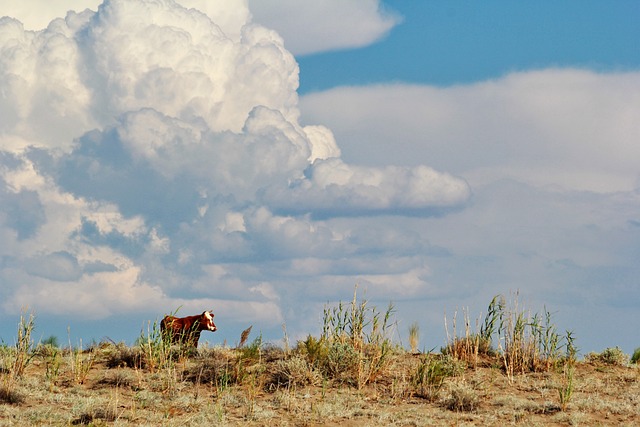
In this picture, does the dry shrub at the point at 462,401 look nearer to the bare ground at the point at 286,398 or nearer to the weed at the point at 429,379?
the bare ground at the point at 286,398

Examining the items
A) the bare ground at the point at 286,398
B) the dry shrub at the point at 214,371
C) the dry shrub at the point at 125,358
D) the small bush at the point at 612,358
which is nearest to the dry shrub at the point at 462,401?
the bare ground at the point at 286,398

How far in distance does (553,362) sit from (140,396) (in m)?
9.75

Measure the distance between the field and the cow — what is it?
1.64 ft

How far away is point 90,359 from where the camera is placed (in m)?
18.9

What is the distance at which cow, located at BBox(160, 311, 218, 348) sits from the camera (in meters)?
20.0

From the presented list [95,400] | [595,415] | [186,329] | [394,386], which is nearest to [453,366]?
[394,386]

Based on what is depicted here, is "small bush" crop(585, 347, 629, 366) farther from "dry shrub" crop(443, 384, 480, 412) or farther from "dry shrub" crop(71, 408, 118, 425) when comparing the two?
"dry shrub" crop(71, 408, 118, 425)

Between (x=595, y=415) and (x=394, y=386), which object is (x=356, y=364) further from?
(x=595, y=415)

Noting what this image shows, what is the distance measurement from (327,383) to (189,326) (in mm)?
4183

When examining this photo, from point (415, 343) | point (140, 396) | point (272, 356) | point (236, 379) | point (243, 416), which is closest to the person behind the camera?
point (243, 416)

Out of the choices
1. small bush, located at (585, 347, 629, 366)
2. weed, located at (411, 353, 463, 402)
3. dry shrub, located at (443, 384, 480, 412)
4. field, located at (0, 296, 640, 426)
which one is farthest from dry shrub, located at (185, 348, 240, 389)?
small bush, located at (585, 347, 629, 366)

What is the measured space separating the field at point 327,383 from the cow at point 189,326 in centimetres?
50

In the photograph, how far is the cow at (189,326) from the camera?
19953mm

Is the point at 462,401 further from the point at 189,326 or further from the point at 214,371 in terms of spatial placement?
the point at 189,326
